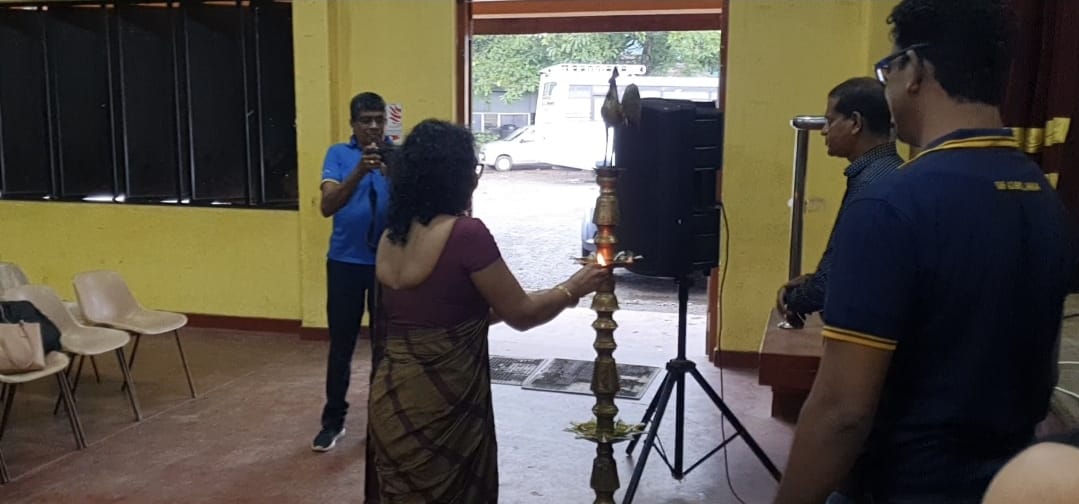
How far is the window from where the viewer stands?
19.9ft

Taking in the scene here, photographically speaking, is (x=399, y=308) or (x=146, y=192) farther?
(x=146, y=192)

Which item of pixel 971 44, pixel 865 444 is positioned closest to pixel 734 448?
pixel 865 444

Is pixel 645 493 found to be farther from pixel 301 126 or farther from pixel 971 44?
pixel 301 126

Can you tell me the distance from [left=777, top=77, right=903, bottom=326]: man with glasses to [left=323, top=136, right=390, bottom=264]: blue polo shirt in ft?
5.82

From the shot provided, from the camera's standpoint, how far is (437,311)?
232cm

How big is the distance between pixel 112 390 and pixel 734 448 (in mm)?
3247

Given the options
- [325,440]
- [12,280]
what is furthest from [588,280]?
[12,280]

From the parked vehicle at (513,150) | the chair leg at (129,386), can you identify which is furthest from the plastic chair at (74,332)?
the parked vehicle at (513,150)

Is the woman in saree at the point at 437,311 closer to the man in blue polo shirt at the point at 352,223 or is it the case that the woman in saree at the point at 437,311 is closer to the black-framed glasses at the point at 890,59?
the black-framed glasses at the point at 890,59

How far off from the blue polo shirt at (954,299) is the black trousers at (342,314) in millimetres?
2689

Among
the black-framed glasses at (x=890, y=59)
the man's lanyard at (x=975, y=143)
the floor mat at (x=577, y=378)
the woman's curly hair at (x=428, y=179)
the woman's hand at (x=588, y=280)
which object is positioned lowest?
the floor mat at (x=577, y=378)

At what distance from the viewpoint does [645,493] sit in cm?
359

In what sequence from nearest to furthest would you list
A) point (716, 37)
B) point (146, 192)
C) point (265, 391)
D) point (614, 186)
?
point (614, 186) < point (265, 391) < point (146, 192) < point (716, 37)

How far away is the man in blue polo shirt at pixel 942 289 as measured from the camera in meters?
1.33
